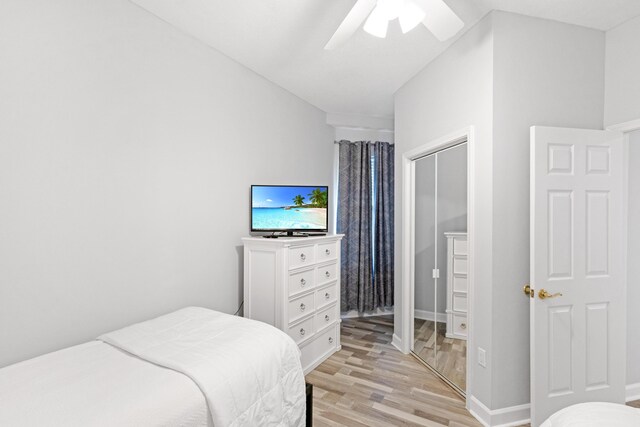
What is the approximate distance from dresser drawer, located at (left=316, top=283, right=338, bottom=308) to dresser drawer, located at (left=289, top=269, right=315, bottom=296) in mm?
178

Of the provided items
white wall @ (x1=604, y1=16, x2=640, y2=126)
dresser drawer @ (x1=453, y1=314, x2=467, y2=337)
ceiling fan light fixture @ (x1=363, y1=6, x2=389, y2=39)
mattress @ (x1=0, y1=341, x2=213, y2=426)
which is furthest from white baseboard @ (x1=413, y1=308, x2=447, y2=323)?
ceiling fan light fixture @ (x1=363, y1=6, x2=389, y2=39)

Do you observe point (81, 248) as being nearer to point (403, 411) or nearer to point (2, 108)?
point (2, 108)

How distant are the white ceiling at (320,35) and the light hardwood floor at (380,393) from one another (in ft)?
8.77

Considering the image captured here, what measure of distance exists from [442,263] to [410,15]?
1934mm

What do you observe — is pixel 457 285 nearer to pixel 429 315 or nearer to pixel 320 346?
pixel 429 315

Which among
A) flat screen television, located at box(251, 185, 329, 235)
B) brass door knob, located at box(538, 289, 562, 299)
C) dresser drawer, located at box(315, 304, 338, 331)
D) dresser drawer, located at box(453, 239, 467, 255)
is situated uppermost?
flat screen television, located at box(251, 185, 329, 235)

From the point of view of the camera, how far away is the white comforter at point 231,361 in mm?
1316

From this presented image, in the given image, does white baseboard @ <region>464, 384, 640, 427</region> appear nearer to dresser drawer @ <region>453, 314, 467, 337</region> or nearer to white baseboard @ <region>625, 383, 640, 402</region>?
dresser drawer @ <region>453, 314, 467, 337</region>

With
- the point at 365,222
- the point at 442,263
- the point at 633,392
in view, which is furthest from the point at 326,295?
the point at 633,392

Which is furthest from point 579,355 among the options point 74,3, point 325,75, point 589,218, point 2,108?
point 74,3

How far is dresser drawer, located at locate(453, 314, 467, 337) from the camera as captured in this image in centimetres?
251

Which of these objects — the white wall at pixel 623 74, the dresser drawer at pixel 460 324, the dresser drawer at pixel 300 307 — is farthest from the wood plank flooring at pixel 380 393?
the white wall at pixel 623 74

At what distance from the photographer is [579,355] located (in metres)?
2.04

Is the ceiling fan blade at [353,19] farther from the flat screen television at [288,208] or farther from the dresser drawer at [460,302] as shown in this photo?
the dresser drawer at [460,302]
